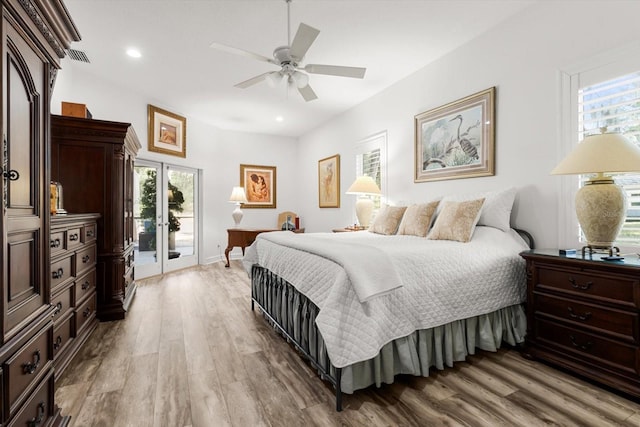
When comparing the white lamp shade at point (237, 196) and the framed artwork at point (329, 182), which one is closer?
the framed artwork at point (329, 182)

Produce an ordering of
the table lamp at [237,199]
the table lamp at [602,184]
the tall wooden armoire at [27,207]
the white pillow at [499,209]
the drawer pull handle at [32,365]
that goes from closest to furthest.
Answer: the tall wooden armoire at [27,207]
the drawer pull handle at [32,365]
the table lamp at [602,184]
the white pillow at [499,209]
the table lamp at [237,199]

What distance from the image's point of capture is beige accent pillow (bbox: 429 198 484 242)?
99.8 inches

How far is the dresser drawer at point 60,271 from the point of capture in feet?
6.88

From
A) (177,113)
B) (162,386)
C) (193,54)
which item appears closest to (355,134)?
(193,54)

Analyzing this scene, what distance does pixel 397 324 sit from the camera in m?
1.83

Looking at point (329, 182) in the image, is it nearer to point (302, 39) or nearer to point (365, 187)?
point (365, 187)

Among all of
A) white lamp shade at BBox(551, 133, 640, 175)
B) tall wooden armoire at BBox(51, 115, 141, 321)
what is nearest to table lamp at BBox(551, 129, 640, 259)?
white lamp shade at BBox(551, 133, 640, 175)

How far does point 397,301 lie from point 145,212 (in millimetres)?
4595

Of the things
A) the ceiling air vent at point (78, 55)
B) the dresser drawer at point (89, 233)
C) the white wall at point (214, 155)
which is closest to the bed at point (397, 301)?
the dresser drawer at point (89, 233)

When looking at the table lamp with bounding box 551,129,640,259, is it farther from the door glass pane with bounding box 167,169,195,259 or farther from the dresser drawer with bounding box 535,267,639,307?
the door glass pane with bounding box 167,169,195,259

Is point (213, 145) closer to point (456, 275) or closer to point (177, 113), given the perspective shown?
point (177, 113)

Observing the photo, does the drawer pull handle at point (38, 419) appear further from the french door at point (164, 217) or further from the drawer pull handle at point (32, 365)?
the french door at point (164, 217)

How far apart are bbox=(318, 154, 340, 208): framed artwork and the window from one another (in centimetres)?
63

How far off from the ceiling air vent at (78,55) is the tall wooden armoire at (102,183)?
106 centimetres
